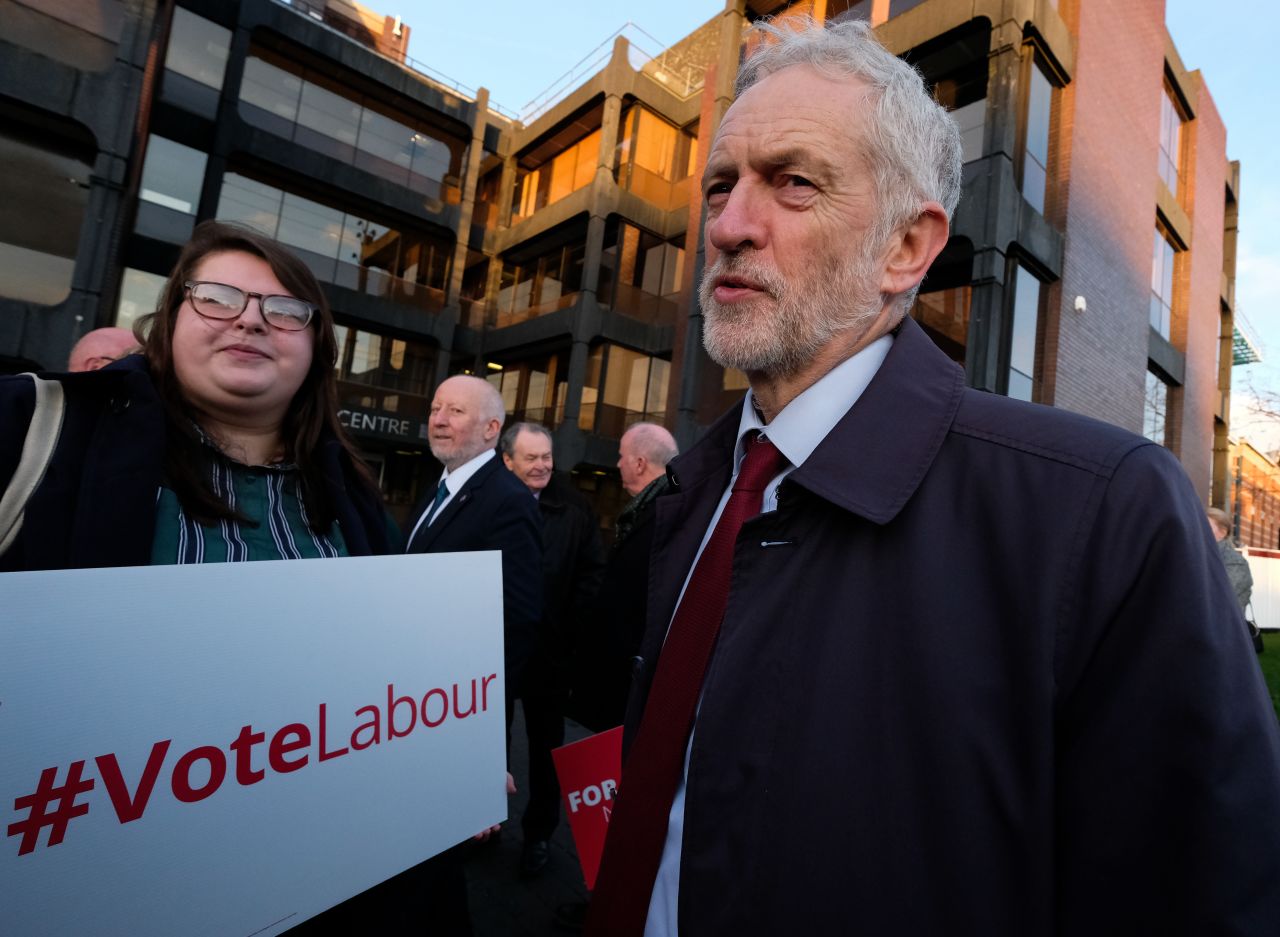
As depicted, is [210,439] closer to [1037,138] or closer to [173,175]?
[1037,138]

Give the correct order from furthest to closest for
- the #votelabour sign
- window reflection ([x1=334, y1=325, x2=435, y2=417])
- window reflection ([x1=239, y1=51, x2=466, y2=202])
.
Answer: window reflection ([x1=334, y1=325, x2=435, y2=417]) → window reflection ([x1=239, y1=51, x2=466, y2=202]) → the #votelabour sign

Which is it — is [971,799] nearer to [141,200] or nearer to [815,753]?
[815,753]

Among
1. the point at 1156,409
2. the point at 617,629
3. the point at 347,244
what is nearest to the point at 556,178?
the point at 347,244

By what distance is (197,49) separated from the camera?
16203mm

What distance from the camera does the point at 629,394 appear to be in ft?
65.7

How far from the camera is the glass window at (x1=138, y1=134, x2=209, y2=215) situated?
1566cm

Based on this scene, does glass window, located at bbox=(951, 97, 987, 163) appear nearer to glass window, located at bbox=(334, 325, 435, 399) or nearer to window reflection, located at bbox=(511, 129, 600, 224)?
window reflection, located at bbox=(511, 129, 600, 224)

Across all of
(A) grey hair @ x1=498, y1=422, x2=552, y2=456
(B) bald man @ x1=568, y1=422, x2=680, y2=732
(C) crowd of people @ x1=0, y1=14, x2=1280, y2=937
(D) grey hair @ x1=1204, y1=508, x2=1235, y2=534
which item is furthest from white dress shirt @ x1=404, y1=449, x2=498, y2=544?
(D) grey hair @ x1=1204, y1=508, x2=1235, y2=534

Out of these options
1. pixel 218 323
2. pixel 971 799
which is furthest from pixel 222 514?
pixel 971 799

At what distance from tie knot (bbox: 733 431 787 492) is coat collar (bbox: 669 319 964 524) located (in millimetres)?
162

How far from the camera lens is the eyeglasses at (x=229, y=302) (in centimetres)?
155

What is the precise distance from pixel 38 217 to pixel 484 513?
16384 millimetres

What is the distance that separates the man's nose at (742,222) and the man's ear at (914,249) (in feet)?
0.88

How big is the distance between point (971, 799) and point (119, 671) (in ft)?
4.05
